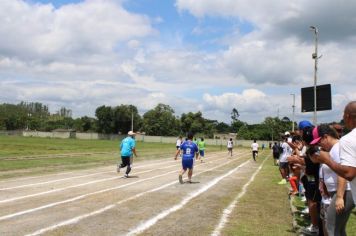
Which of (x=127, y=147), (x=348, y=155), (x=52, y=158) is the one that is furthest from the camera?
(x=52, y=158)

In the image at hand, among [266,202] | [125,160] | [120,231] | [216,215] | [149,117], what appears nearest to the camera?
[120,231]

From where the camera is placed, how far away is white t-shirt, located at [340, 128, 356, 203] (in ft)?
14.8

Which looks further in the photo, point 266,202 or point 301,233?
point 266,202

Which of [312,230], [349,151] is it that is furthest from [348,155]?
[312,230]

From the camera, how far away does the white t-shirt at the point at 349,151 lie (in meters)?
4.50

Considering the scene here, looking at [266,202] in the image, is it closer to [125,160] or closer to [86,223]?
[86,223]

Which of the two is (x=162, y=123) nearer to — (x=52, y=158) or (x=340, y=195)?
(x=52, y=158)

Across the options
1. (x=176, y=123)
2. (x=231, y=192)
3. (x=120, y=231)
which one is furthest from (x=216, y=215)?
(x=176, y=123)

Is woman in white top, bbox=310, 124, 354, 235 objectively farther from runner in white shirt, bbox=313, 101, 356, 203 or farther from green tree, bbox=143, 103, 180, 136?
green tree, bbox=143, 103, 180, 136

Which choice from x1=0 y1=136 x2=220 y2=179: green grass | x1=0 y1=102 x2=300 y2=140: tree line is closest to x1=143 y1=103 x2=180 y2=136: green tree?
x1=0 y1=102 x2=300 y2=140: tree line

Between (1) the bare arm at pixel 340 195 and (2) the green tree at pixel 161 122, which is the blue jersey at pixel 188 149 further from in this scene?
(2) the green tree at pixel 161 122

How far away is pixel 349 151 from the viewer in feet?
14.9

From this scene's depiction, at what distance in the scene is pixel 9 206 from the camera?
34.1ft

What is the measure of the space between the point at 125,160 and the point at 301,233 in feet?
37.2
